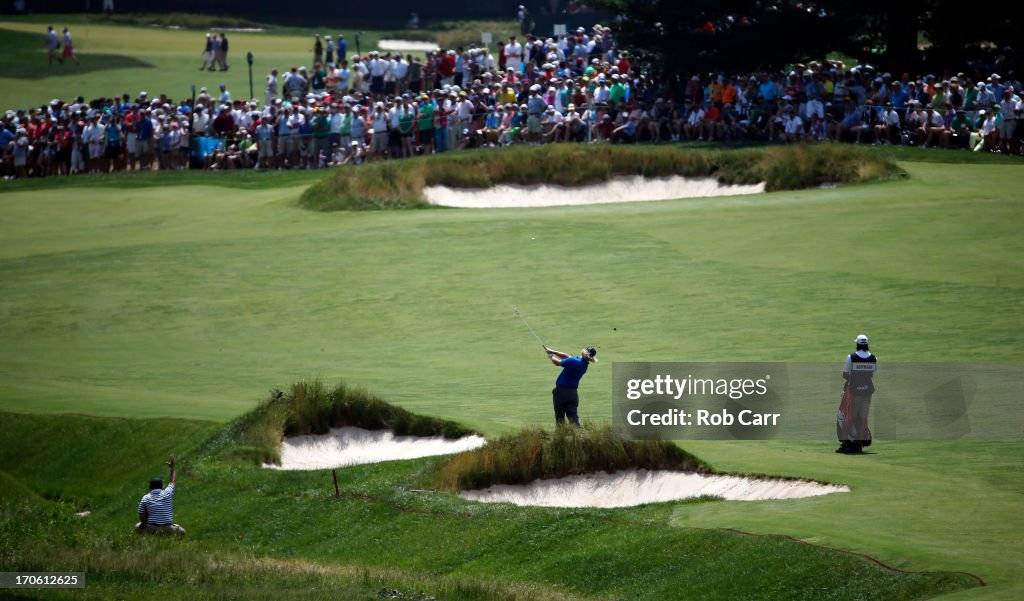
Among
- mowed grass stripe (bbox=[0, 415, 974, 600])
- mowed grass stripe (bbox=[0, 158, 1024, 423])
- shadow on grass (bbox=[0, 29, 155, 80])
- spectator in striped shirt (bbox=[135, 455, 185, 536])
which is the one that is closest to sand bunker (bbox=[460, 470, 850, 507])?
mowed grass stripe (bbox=[0, 415, 974, 600])

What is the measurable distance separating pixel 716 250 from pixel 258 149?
24.5 meters

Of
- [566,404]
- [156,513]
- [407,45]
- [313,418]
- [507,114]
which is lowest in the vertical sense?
[313,418]

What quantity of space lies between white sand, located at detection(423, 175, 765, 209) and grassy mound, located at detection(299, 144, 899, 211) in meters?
0.21

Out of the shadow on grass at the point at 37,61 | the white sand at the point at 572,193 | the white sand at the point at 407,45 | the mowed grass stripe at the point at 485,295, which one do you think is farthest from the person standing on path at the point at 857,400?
the white sand at the point at 407,45

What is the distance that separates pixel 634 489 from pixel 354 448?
270 inches

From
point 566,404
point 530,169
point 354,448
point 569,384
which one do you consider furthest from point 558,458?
point 530,169

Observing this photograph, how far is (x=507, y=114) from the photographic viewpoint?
5472cm

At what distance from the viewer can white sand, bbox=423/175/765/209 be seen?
165ft

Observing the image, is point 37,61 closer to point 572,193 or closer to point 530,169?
point 530,169

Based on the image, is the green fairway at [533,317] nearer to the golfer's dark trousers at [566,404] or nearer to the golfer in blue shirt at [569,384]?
the golfer's dark trousers at [566,404]

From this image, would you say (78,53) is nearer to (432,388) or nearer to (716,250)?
(716,250)

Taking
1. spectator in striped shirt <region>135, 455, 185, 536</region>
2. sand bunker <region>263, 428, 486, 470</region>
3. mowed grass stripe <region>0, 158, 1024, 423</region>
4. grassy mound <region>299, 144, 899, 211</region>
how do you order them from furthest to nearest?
grassy mound <region>299, 144, 899, 211</region>
mowed grass stripe <region>0, 158, 1024, 423</region>
sand bunker <region>263, 428, 486, 470</region>
spectator in striped shirt <region>135, 455, 185, 536</region>

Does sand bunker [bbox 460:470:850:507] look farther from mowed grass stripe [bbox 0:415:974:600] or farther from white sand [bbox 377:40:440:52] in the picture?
white sand [bbox 377:40:440:52]

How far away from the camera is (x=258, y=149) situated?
58406 millimetres
